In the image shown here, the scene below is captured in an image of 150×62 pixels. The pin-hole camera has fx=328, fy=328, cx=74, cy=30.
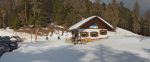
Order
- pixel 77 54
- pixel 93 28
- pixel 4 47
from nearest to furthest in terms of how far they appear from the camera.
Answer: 1. pixel 77 54
2. pixel 4 47
3. pixel 93 28

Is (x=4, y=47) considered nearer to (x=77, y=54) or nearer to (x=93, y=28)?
(x=77, y=54)

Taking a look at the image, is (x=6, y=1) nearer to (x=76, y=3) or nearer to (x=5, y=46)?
(x=76, y=3)

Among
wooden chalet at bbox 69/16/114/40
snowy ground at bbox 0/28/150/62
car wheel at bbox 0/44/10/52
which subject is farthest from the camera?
wooden chalet at bbox 69/16/114/40

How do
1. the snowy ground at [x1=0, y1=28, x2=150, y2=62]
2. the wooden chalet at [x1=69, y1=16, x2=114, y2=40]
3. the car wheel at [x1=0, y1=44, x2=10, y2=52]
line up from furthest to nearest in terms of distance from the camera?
the wooden chalet at [x1=69, y1=16, x2=114, y2=40], the car wheel at [x1=0, y1=44, x2=10, y2=52], the snowy ground at [x1=0, y1=28, x2=150, y2=62]

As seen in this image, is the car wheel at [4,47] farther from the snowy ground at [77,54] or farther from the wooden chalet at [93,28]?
the wooden chalet at [93,28]

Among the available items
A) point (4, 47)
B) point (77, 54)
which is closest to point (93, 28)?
point (4, 47)

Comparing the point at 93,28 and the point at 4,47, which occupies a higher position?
the point at 93,28

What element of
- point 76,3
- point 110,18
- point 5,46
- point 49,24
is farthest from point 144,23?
point 5,46

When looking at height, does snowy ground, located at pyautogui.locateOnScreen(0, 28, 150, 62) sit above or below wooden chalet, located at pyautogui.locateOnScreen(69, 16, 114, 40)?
below

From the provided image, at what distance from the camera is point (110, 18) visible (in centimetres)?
11475

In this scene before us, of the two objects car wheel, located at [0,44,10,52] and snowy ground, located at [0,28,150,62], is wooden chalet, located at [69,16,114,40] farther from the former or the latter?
snowy ground, located at [0,28,150,62]

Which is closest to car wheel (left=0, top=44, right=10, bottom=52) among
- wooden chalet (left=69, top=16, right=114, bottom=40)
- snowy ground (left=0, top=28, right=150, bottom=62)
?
snowy ground (left=0, top=28, right=150, bottom=62)

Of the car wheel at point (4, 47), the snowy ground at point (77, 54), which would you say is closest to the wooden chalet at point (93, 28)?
the car wheel at point (4, 47)

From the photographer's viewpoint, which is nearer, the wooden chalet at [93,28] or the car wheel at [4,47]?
the car wheel at [4,47]
